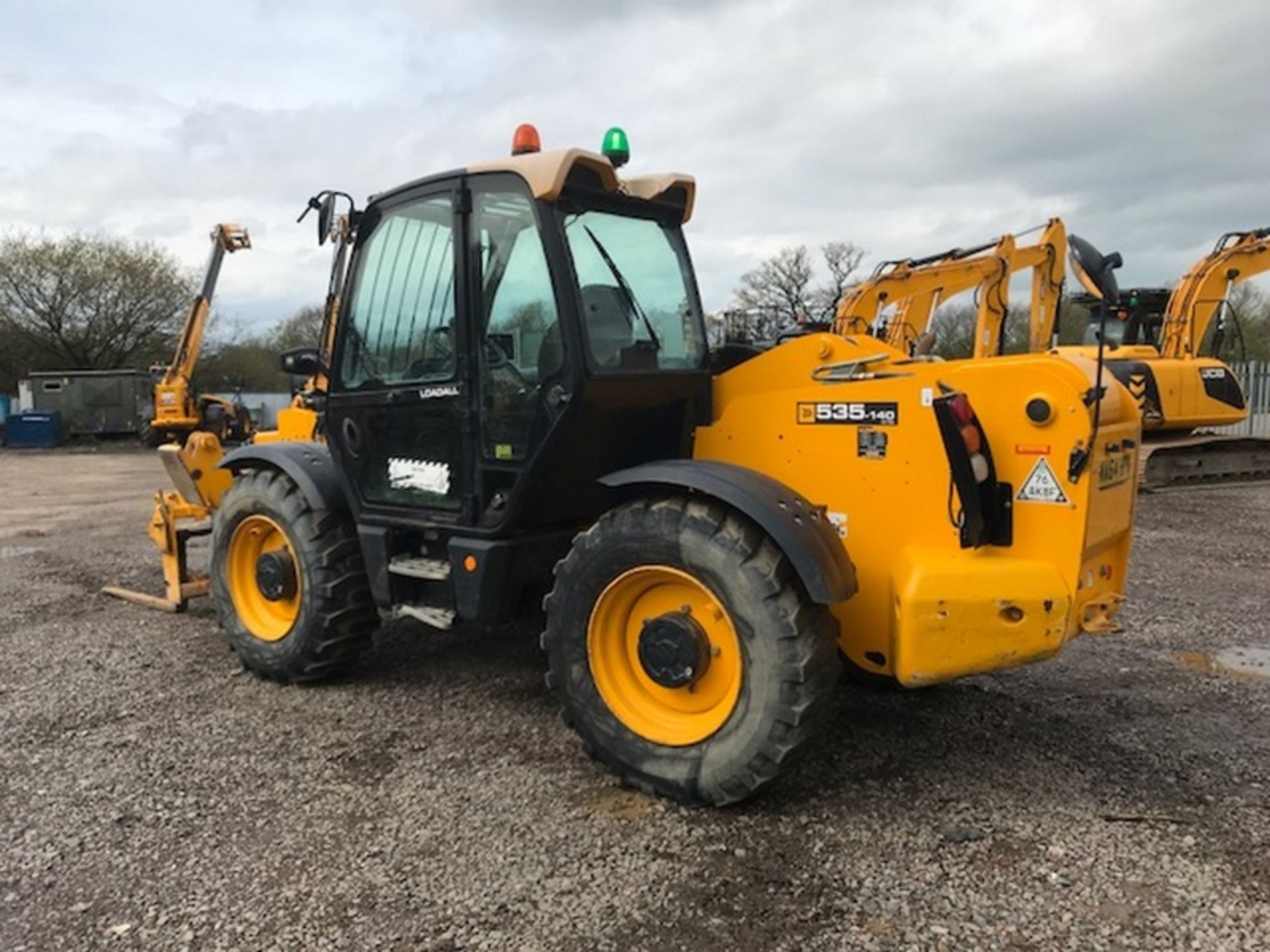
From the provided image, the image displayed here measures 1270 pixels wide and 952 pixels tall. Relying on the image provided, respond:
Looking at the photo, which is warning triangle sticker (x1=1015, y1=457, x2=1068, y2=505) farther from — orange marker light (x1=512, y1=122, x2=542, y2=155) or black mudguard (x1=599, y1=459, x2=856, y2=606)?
orange marker light (x1=512, y1=122, x2=542, y2=155)

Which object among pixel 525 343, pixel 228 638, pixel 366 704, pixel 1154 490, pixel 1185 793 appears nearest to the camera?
pixel 1185 793

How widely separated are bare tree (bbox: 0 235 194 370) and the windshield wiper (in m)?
32.9

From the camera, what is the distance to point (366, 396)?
15.2ft

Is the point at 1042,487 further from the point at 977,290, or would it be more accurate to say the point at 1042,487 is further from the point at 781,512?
the point at 977,290

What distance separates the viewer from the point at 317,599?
4766mm

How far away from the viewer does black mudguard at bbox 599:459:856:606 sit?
10.7ft

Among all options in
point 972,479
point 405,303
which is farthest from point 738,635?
point 405,303

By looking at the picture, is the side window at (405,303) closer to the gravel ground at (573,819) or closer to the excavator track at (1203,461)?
the gravel ground at (573,819)

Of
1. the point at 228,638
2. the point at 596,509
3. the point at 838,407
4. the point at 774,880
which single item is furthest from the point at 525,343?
the point at 228,638

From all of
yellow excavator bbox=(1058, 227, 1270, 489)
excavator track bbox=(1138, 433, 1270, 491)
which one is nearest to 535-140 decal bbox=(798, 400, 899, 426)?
yellow excavator bbox=(1058, 227, 1270, 489)

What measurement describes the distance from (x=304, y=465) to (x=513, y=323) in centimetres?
164

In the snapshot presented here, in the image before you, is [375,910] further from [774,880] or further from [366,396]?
[366,396]

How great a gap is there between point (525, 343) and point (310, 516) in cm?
164

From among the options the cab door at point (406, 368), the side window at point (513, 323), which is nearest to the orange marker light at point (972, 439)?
the side window at point (513, 323)
